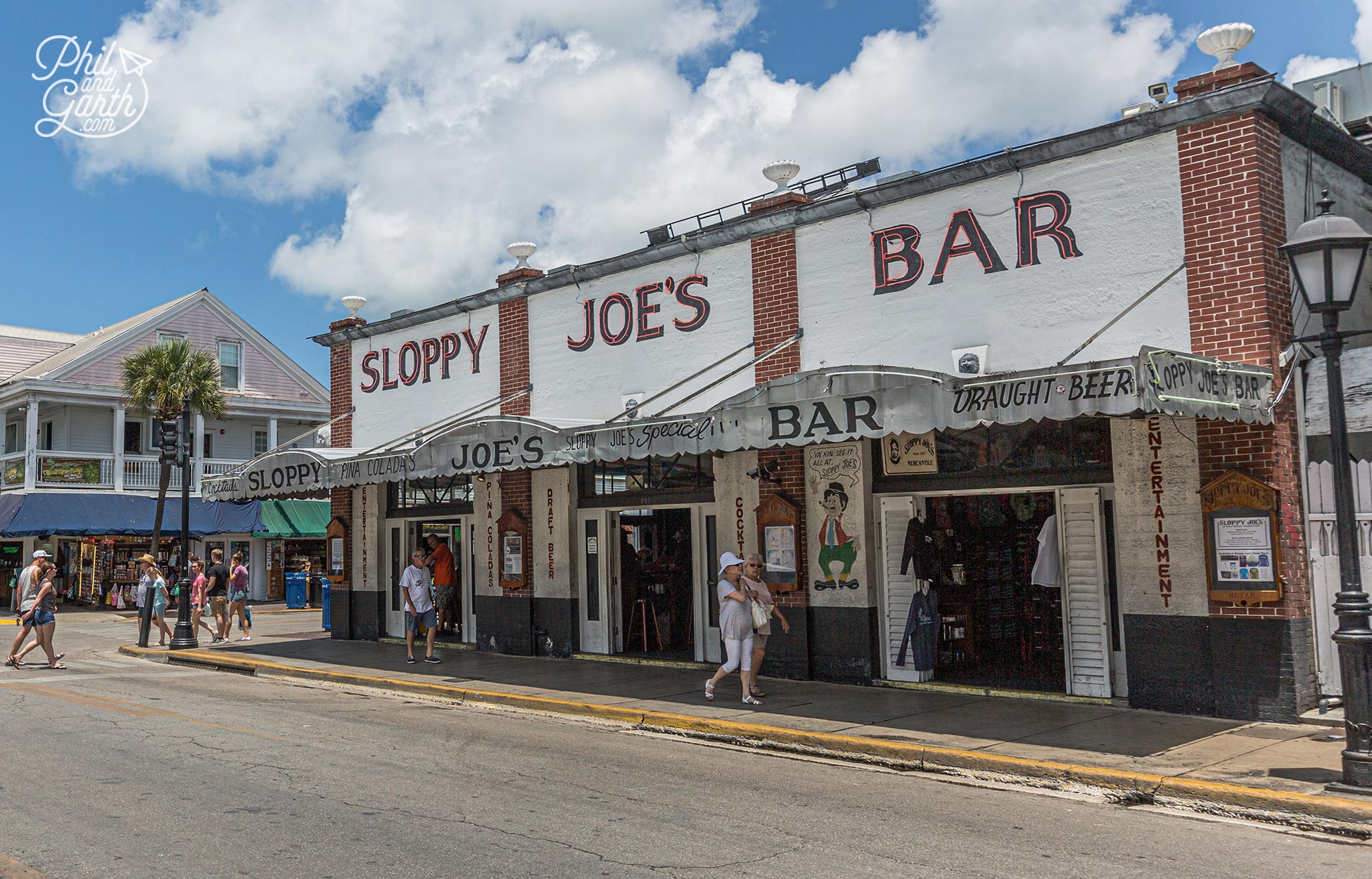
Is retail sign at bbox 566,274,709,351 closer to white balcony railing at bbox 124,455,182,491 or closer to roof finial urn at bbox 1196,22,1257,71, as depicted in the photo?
roof finial urn at bbox 1196,22,1257,71

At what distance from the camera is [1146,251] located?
1062cm

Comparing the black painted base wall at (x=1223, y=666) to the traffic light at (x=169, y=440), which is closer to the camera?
the black painted base wall at (x=1223, y=666)

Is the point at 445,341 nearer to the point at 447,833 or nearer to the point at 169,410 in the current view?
the point at 447,833

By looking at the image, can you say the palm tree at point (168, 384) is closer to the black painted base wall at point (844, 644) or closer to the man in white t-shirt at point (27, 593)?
the man in white t-shirt at point (27, 593)

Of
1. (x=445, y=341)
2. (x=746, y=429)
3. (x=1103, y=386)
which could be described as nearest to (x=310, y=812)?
(x=746, y=429)

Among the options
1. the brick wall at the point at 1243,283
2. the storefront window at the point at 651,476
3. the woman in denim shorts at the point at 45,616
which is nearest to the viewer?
the brick wall at the point at 1243,283

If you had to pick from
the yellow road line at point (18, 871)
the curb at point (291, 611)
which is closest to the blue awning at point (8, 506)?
the curb at point (291, 611)

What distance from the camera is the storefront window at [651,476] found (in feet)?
47.9

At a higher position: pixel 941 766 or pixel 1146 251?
pixel 1146 251

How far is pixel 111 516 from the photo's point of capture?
3166 centimetres

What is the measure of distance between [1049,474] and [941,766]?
3767 millimetres

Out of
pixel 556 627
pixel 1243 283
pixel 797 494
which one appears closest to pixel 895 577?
pixel 797 494

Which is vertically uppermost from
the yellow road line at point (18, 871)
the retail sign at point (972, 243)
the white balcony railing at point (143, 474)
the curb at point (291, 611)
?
the retail sign at point (972, 243)

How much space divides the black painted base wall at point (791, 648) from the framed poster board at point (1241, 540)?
466cm
